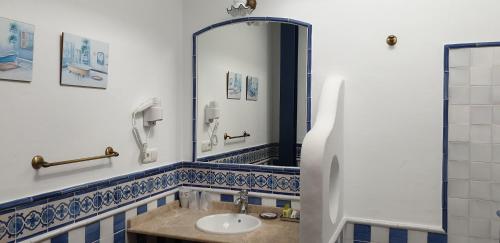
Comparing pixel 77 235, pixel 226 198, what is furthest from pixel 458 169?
pixel 77 235

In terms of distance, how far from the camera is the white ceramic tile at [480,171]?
1.92 metres

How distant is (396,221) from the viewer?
2088 mm

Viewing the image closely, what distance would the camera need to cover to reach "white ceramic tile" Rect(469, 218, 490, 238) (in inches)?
76.1

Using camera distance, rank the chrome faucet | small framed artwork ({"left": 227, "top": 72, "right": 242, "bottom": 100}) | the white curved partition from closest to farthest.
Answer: the white curved partition < the chrome faucet < small framed artwork ({"left": 227, "top": 72, "right": 242, "bottom": 100})

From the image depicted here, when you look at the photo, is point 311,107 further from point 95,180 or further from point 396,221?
point 95,180

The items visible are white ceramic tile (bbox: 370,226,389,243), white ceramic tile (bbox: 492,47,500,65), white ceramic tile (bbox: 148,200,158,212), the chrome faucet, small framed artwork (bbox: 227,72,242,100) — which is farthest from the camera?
small framed artwork (bbox: 227,72,242,100)

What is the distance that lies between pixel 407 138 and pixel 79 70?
1.63m

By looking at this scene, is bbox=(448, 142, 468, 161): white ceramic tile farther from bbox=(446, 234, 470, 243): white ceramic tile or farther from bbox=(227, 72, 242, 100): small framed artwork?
bbox=(227, 72, 242, 100): small framed artwork

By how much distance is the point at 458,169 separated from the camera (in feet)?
6.47

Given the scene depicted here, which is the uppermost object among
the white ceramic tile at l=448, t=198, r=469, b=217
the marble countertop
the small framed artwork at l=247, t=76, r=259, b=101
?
the small framed artwork at l=247, t=76, r=259, b=101

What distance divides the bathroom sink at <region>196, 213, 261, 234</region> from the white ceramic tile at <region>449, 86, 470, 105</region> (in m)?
1.19

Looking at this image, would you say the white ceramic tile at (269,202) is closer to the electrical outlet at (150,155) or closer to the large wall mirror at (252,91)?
the large wall mirror at (252,91)

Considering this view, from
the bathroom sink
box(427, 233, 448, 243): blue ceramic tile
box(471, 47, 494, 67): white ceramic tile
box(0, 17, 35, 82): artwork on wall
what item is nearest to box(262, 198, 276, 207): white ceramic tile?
the bathroom sink

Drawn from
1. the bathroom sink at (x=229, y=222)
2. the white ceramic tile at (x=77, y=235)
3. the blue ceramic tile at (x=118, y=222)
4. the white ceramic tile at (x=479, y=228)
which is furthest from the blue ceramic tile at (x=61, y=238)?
the white ceramic tile at (x=479, y=228)
